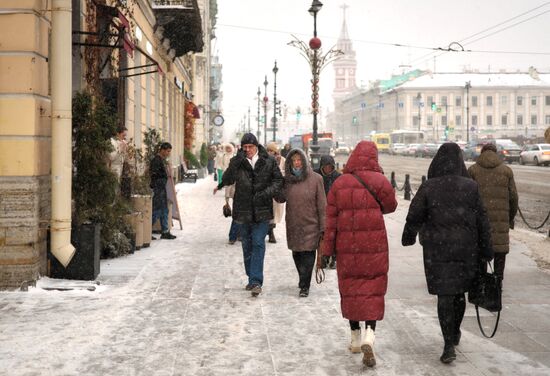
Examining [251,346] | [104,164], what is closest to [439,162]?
[251,346]

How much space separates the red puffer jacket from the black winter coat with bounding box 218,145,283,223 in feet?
7.58

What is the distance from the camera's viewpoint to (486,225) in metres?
5.42

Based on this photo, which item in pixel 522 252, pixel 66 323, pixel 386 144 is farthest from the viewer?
pixel 386 144

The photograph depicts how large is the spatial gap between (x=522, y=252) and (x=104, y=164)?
6.95m

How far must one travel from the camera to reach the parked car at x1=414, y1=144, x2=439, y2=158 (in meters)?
65.9

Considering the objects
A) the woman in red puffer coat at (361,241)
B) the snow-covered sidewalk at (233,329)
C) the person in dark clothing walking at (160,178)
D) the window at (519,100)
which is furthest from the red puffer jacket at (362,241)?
the window at (519,100)

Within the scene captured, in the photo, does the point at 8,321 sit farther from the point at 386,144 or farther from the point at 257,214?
the point at 386,144

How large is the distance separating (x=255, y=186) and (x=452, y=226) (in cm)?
309

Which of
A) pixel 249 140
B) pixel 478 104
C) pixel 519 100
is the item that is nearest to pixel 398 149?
pixel 478 104

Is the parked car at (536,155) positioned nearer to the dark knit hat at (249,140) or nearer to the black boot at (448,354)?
the dark knit hat at (249,140)

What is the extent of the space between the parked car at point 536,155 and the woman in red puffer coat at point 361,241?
142 feet

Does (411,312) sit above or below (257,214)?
below

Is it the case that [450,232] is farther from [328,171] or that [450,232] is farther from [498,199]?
[328,171]

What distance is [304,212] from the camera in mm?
7926
